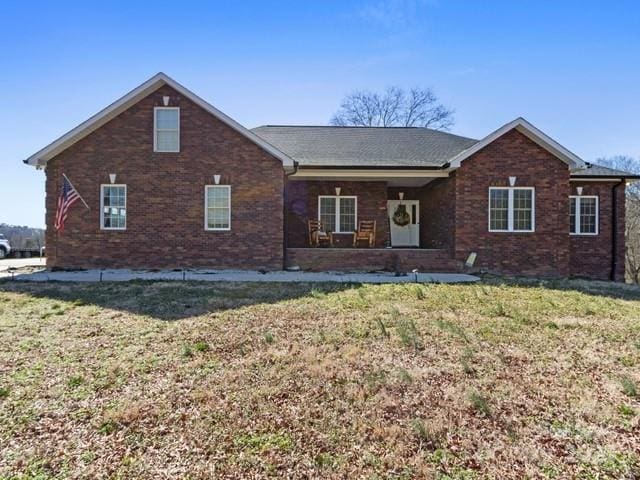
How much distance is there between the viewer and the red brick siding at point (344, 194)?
14.8 meters

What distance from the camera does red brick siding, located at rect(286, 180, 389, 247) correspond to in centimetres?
1479

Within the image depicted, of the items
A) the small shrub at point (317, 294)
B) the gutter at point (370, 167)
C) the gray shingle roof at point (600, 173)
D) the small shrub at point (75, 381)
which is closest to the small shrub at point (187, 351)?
the small shrub at point (75, 381)

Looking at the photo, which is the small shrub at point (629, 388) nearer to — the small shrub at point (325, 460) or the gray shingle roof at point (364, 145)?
the small shrub at point (325, 460)

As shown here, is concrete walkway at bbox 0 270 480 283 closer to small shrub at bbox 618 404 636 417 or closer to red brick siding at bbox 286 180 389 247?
red brick siding at bbox 286 180 389 247

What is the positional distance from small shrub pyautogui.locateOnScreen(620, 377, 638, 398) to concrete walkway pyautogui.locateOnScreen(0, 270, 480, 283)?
21.1 feet

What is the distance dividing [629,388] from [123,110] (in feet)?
44.0

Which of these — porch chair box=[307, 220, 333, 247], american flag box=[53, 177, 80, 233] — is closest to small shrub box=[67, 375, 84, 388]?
american flag box=[53, 177, 80, 233]

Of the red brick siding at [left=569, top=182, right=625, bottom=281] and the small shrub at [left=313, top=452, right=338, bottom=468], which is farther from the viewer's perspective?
the red brick siding at [left=569, top=182, right=625, bottom=281]

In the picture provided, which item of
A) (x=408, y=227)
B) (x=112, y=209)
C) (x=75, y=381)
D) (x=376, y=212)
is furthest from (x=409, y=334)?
(x=408, y=227)

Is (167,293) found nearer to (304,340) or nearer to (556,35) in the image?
(304,340)

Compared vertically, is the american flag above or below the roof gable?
below

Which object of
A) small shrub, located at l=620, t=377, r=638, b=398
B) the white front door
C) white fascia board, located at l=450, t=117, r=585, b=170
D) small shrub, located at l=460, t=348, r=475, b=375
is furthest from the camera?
the white front door

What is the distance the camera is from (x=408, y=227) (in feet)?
54.5

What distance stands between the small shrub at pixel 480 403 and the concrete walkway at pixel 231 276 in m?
6.54
